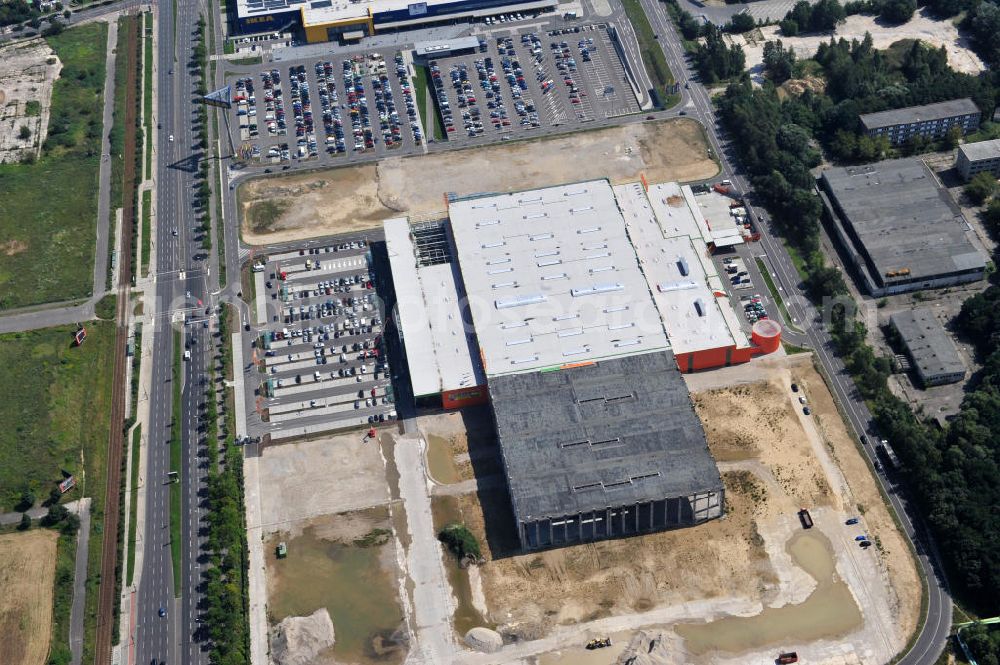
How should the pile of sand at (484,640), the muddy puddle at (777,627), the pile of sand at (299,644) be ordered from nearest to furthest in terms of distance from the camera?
the muddy puddle at (777,627), the pile of sand at (484,640), the pile of sand at (299,644)

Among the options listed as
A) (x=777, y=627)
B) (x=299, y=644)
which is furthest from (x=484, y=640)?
(x=777, y=627)

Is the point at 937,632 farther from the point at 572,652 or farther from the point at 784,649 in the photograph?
the point at 572,652

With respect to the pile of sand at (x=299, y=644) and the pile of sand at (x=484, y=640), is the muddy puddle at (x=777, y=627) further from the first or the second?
the pile of sand at (x=299, y=644)

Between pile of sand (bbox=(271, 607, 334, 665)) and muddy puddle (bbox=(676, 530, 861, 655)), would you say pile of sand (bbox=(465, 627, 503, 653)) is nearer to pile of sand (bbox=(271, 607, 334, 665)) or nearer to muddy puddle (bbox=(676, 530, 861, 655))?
pile of sand (bbox=(271, 607, 334, 665))

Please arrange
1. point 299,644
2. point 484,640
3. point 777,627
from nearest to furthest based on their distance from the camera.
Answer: point 777,627 → point 484,640 → point 299,644

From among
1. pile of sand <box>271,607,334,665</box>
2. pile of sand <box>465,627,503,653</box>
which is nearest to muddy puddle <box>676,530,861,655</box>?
pile of sand <box>465,627,503,653</box>

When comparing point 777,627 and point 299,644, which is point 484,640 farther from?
point 777,627

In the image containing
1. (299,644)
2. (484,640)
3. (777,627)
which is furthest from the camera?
(299,644)

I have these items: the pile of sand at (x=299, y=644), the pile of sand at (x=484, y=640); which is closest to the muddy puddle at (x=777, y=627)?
the pile of sand at (x=484, y=640)

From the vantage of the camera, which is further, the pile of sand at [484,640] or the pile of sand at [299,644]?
the pile of sand at [299,644]

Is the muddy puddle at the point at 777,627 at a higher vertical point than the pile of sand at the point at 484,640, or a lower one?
lower
